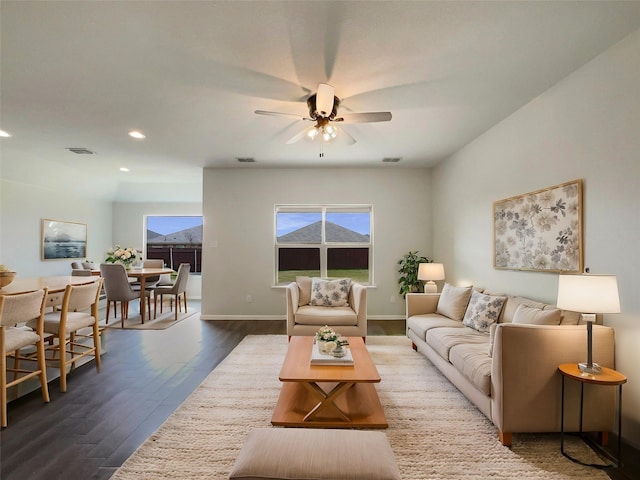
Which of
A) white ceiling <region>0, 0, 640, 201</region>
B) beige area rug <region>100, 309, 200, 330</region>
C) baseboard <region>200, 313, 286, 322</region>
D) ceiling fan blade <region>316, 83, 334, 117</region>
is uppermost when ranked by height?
white ceiling <region>0, 0, 640, 201</region>

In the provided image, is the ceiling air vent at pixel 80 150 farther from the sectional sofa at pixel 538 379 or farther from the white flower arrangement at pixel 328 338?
the sectional sofa at pixel 538 379

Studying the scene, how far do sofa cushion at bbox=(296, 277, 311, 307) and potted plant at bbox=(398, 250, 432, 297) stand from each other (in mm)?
1794

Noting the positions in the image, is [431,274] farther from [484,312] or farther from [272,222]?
[272,222]

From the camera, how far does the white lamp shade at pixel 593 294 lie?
1.86 metres

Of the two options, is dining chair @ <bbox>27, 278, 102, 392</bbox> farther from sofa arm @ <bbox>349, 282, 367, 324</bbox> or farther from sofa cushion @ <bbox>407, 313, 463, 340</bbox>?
sofa cushion @ <bbox>407, 313, 463, 340</bbox>

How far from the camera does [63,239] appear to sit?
6648 millimetres

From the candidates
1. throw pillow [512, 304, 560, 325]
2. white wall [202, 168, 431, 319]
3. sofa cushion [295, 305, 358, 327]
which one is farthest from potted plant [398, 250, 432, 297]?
throw pillow [512, 304, 560, 325]

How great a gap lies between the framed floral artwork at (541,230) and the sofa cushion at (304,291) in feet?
8.01

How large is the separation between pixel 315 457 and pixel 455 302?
2837mm

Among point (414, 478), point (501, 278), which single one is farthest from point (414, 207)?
point (414, 478)

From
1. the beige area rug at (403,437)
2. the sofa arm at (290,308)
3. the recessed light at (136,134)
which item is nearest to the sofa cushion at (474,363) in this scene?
the beige area rug at (403,437)

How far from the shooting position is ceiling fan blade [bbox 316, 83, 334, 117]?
242cm

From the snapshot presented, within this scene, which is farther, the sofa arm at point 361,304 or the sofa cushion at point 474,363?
the sofa arm at point 361,304

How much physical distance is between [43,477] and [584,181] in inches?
161
